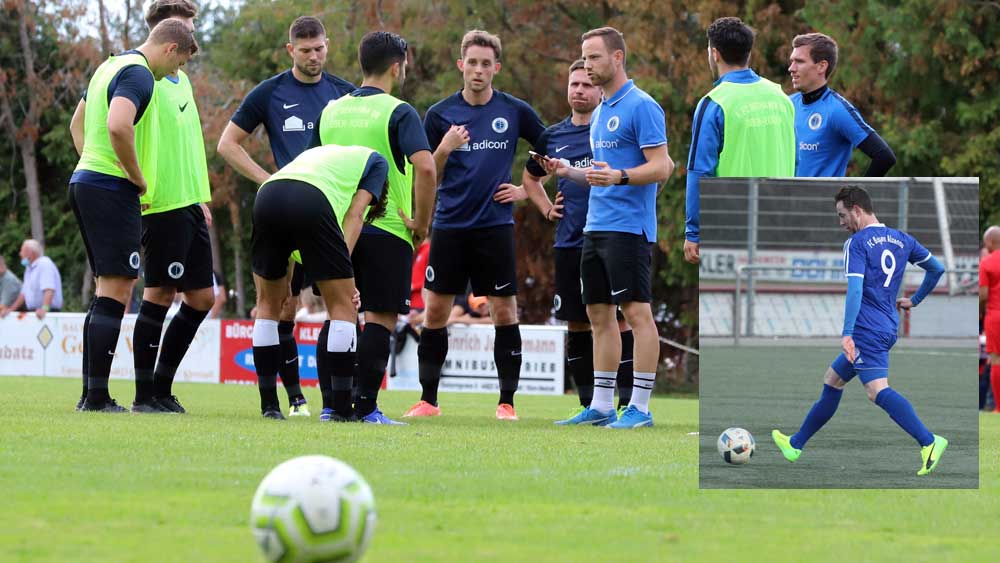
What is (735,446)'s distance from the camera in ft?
21.7

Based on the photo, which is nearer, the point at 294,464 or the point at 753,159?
the point at 294,464

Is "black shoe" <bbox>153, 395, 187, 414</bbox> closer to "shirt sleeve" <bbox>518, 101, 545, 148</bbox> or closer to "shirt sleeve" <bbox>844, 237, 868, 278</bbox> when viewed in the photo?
"shirt sleeve" <bbox>518, 101, 545, 148</bbox>

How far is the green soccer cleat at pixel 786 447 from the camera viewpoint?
268 inches

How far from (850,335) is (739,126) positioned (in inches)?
90.8

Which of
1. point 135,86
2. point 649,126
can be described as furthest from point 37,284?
point 649,126

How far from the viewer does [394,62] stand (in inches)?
353

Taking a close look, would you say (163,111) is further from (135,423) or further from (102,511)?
(102,511)

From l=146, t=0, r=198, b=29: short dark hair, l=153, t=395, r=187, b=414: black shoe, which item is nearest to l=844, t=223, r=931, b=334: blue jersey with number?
l=153, t=395, r=187, b=414: black shoe

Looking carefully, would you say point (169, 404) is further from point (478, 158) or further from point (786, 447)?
point (786, 447)

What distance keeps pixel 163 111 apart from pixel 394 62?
59.9 inches

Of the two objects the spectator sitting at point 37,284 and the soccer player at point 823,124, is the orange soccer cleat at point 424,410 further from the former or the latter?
the spectator sitting at point 37,284

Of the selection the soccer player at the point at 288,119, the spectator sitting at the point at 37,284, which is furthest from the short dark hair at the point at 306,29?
the spectator sitting at the point at 37,284

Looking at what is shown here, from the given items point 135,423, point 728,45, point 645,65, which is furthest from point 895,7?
point 135,423

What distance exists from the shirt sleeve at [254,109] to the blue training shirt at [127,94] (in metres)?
0.88
